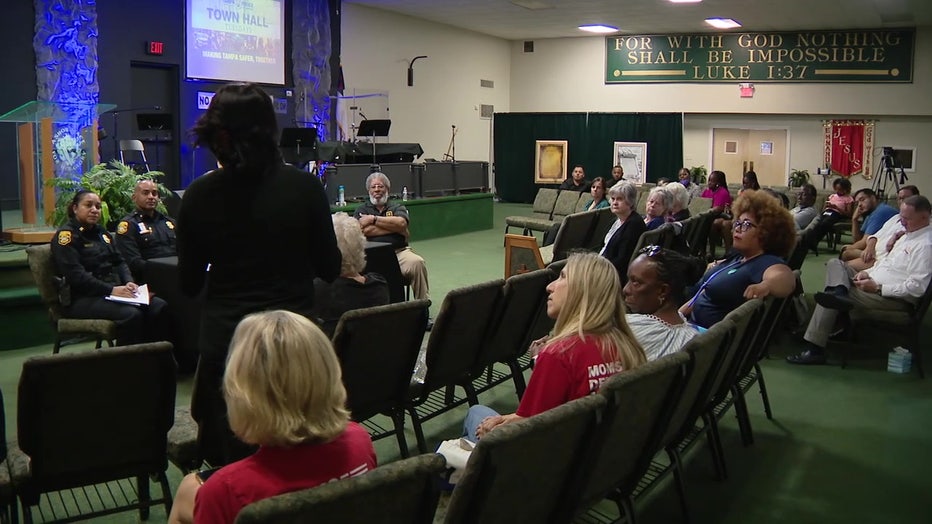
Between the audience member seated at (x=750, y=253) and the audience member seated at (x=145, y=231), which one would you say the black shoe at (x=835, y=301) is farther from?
the audience member seated at (x=145, y=231)

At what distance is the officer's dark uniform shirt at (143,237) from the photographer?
521cm

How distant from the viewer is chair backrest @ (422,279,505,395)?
3.18m

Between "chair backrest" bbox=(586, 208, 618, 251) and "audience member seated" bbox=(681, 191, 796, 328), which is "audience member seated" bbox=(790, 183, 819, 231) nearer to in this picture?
"chair backrest" bbox=(586, 208, 618, 251)

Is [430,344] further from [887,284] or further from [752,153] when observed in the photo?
[752,153]

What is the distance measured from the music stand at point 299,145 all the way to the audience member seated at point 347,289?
7.20 metres

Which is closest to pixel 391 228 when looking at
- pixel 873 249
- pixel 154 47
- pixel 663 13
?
pixel 873 249

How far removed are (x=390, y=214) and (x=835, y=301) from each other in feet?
10.6

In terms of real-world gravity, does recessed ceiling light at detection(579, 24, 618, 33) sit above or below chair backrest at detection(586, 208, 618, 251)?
above

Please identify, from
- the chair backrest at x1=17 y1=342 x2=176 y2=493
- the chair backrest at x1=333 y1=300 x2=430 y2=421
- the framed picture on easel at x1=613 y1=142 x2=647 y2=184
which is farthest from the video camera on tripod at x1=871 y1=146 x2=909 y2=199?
the chair backrest at x1=17 y1=342 x2=176 y2=493

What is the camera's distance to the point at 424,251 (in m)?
9.88

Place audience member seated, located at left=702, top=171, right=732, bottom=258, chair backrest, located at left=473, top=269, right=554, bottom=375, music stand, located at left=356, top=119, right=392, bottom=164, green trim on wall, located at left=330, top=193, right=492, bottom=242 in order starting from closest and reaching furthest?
1. chair backrest, located at left=473, top=269, right=554, bottom=375
2. audience member seated, located at left=702, top=171, right=732, bottom=258
3. green trim on wall, located at left=330, top=193, right=492, bottom=242
4. music stand, located at left=356, top=119, right=392, bottom=164

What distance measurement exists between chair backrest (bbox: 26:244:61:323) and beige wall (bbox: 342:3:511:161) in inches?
359

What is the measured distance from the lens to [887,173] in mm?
13711

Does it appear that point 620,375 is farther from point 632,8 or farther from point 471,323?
point 632,8
